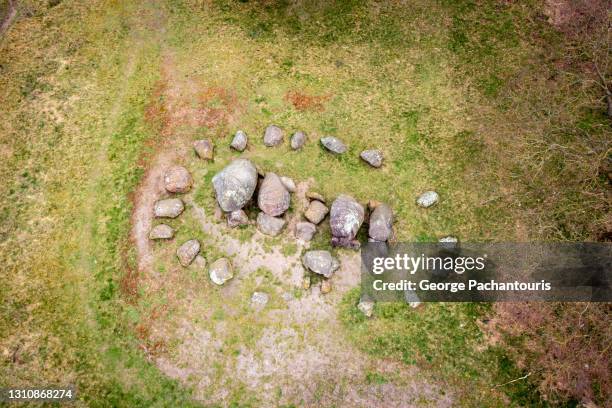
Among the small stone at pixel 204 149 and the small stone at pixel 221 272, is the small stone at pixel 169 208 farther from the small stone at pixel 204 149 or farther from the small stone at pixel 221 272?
the small stone at pixel 221 272

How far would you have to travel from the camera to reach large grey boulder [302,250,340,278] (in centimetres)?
1597

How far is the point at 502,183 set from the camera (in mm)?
18078

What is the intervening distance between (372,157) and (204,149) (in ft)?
23.7

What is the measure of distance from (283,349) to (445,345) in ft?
18.7

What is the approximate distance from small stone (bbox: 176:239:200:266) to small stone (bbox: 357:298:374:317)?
6.51 metres

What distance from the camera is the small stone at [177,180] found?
17625 mm

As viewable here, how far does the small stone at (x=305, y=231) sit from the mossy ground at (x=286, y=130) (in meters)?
0.47

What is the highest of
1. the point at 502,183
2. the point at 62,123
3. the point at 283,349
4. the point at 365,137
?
the point at 62,123

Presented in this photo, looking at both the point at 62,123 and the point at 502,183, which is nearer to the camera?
the point at 502,183

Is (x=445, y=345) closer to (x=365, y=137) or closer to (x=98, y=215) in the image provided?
(x=365, y=137)

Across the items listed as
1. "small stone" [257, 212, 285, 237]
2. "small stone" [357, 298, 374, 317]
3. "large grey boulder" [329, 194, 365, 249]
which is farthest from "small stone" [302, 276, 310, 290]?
"small stone" [257, 212, 285, 237]

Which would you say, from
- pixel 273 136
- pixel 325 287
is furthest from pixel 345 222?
pixel 273 136

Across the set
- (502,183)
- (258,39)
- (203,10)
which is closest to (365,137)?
(502,183)

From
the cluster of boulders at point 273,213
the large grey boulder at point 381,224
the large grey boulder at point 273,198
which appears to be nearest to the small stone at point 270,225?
the cluster of boulders at point 273,213
